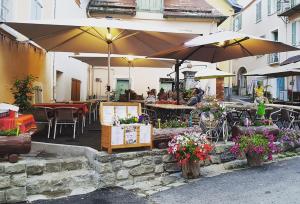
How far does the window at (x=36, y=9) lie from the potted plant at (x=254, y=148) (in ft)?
20.0

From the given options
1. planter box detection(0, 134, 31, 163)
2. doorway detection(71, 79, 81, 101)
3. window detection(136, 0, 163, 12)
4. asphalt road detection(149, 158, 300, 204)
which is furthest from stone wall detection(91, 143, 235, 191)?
window detection(136, 0, 163, 12)

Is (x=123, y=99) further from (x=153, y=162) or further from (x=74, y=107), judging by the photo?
(x=153, y=162)

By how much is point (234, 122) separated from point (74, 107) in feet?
12.0

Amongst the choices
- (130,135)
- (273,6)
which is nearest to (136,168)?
(130,135)

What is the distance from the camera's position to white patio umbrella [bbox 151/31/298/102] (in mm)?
7601

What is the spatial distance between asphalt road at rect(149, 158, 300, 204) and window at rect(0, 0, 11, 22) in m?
4.86

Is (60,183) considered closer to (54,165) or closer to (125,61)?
(54,165)

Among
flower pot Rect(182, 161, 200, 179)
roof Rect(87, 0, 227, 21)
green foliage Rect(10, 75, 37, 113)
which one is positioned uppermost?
roof Rect(87, 0, 227, 21)

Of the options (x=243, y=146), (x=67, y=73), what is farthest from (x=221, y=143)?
(x=67, y=73)

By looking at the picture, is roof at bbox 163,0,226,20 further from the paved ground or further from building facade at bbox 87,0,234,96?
the paved ground

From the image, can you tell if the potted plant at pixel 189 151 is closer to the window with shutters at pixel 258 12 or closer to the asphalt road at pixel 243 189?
the asphalt road at pixel 243 189

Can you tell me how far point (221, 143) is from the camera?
7148mm

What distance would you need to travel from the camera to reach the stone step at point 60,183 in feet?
17.1

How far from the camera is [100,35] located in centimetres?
758
